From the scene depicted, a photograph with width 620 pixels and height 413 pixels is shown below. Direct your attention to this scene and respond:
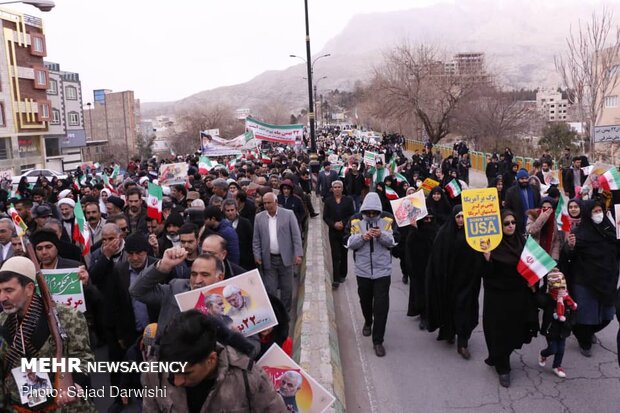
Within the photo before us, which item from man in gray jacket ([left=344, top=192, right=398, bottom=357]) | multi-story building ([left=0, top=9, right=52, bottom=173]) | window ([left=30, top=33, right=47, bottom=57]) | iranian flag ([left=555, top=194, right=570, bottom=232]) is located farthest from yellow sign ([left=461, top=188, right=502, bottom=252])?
window ([left=30, top=33, right=47, bottom=57])

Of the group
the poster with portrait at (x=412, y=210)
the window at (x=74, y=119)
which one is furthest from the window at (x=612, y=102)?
the window at (x=74, y=119)

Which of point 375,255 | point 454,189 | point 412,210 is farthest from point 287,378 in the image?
point 454,189

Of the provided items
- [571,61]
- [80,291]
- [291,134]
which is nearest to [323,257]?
[80,291]

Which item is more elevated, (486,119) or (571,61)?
(571,61)

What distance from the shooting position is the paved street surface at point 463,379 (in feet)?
16.5

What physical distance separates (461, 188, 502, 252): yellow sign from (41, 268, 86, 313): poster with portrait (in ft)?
11.3

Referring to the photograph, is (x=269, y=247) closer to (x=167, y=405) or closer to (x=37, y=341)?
(x=37, y=341)

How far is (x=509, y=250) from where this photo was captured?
533cm

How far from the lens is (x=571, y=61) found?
77.9ft

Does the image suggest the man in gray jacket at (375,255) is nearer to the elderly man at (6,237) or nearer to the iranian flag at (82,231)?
the iranian flag at (82,231)

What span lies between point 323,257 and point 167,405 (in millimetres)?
7239

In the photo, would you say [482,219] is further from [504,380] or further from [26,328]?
[26,328]

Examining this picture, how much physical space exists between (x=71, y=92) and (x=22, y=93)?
16.1 meters

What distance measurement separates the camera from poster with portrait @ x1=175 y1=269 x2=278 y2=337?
335 centimetres
